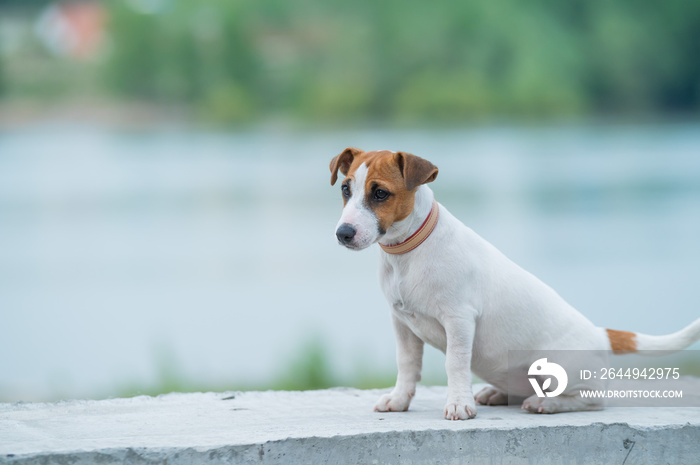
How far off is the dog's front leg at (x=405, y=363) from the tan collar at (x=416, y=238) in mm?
315

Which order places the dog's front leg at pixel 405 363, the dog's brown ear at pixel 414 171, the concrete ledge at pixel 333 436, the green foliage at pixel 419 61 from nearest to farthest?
1. the concrete ledge at pixel 333 436
2. the dog's brown ear at pixel 414 171
3. the dog's front leg at pixel 405 363
4. the green foliage at pixel 419 61

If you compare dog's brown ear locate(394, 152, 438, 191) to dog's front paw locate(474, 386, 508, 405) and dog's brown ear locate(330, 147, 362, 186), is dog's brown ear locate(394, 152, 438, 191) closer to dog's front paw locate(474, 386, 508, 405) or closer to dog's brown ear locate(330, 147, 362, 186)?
dog's brown ear locate(330, 147, 362, 186)

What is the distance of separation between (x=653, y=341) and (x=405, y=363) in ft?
3.20

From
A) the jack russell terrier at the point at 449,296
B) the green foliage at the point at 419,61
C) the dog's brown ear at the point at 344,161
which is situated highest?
the green foliage at the point at 419,61

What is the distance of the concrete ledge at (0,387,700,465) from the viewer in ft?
8.12

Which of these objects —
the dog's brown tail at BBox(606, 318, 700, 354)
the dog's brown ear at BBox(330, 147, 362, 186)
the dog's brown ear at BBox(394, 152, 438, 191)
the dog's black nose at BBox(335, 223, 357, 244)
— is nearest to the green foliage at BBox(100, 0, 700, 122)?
the dog's brown tail at BBox(606, 318, 700, 354)

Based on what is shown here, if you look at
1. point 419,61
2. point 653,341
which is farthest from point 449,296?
point 419,61

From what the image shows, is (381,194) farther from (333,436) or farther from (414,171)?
(333,436)

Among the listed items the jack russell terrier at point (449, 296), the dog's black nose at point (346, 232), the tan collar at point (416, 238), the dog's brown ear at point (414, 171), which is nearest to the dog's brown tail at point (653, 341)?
the jack russell terrier at point (449, 296)

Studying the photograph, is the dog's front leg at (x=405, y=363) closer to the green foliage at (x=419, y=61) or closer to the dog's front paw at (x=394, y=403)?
the dog's front paw at (x=394, y=403)

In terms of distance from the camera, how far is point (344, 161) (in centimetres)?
288

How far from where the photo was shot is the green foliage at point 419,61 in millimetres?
15203

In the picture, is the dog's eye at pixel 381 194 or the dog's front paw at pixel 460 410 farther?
the dog's front paw at pixel 460 410

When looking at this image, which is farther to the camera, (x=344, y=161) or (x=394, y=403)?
(x=394, y=403)
